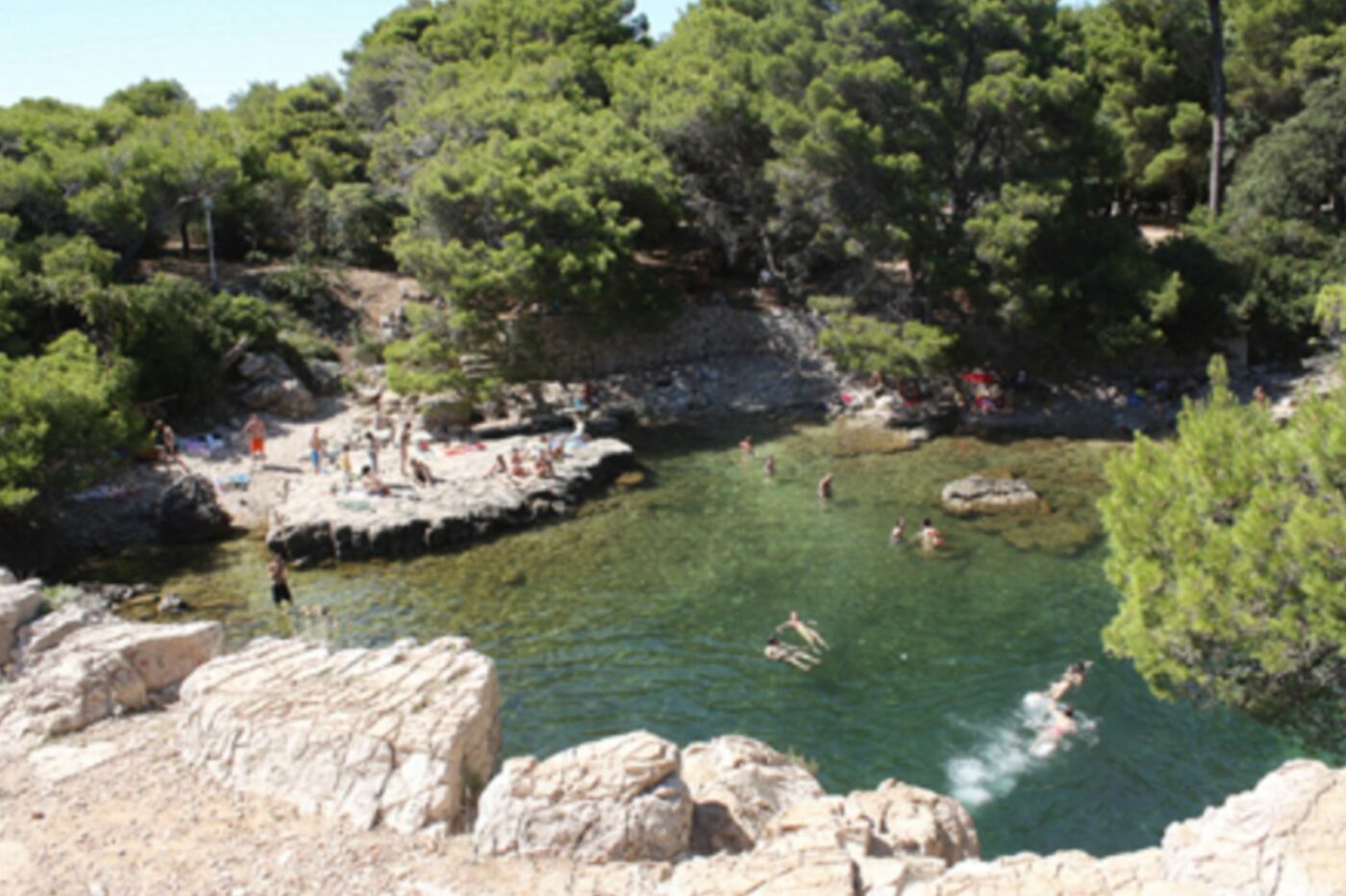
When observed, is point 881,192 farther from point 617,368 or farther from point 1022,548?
point 1022,548

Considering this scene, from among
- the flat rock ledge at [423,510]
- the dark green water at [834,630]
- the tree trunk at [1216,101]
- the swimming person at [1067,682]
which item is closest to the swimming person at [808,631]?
the dark green water at [834,630]

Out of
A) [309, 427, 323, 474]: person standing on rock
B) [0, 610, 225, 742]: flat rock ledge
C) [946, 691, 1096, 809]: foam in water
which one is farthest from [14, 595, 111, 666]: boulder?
[946, 691, 1096, 809]: foam in water

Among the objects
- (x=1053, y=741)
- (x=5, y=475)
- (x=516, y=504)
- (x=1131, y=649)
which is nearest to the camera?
(x=1131, y=649)

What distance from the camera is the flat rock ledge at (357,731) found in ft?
38.0

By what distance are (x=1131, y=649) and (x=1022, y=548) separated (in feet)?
35.9

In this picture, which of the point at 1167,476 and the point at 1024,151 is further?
the point at 1024,151

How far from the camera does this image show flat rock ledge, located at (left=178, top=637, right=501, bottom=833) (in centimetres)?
1157

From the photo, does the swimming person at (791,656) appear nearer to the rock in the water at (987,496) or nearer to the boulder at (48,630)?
the rock in the water at (987,496)

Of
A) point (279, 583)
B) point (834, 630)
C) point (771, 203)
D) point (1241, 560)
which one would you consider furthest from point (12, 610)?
point (771, 203)

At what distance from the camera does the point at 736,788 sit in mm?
12570

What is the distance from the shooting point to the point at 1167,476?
46.9 feet

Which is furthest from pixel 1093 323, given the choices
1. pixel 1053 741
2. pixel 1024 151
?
pixel 1053 741

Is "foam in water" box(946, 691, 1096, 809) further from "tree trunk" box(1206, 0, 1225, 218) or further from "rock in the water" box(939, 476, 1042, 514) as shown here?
→ "tree trunk" box(1206, 0, 1225, 218)

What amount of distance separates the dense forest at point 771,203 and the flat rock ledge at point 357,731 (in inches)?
555
